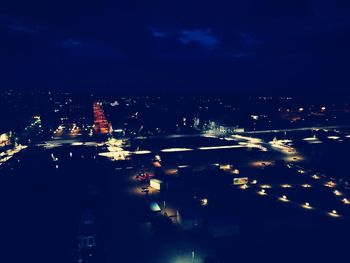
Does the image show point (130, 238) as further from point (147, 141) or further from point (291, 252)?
point (147, 141)

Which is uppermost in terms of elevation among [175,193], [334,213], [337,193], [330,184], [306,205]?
[330,184]

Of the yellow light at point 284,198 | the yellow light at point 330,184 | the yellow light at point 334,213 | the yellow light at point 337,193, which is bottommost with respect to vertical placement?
the yellow light at point 334,213

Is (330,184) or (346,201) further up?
(330,184)

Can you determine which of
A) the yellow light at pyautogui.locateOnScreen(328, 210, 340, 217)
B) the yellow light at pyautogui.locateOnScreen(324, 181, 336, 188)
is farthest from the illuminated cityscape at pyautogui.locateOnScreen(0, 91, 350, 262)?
the yellow light at pyautogui.locateOnScreen(324, 181, 336, 188)

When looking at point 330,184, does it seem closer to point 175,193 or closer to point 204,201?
point 204,201

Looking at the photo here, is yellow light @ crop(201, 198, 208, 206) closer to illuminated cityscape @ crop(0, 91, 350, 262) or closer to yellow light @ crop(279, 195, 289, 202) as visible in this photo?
illuminated cityscape @ crop(0, 91, 350, 262)

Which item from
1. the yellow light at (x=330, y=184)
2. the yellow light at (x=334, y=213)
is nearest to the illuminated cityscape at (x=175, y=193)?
the yellow light at (x=334, y=213)

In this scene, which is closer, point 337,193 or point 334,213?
point 334,213

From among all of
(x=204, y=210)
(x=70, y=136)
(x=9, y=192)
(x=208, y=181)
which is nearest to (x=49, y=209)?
(x=9, y=192)

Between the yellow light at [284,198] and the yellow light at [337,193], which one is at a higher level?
the yellow light at [337,193]

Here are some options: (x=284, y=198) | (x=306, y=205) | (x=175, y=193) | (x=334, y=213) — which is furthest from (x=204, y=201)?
(x=334, y=213)

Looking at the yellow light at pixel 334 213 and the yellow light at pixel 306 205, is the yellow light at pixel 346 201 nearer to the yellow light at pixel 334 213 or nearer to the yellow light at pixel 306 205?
the yellow light at pixel 334 213
